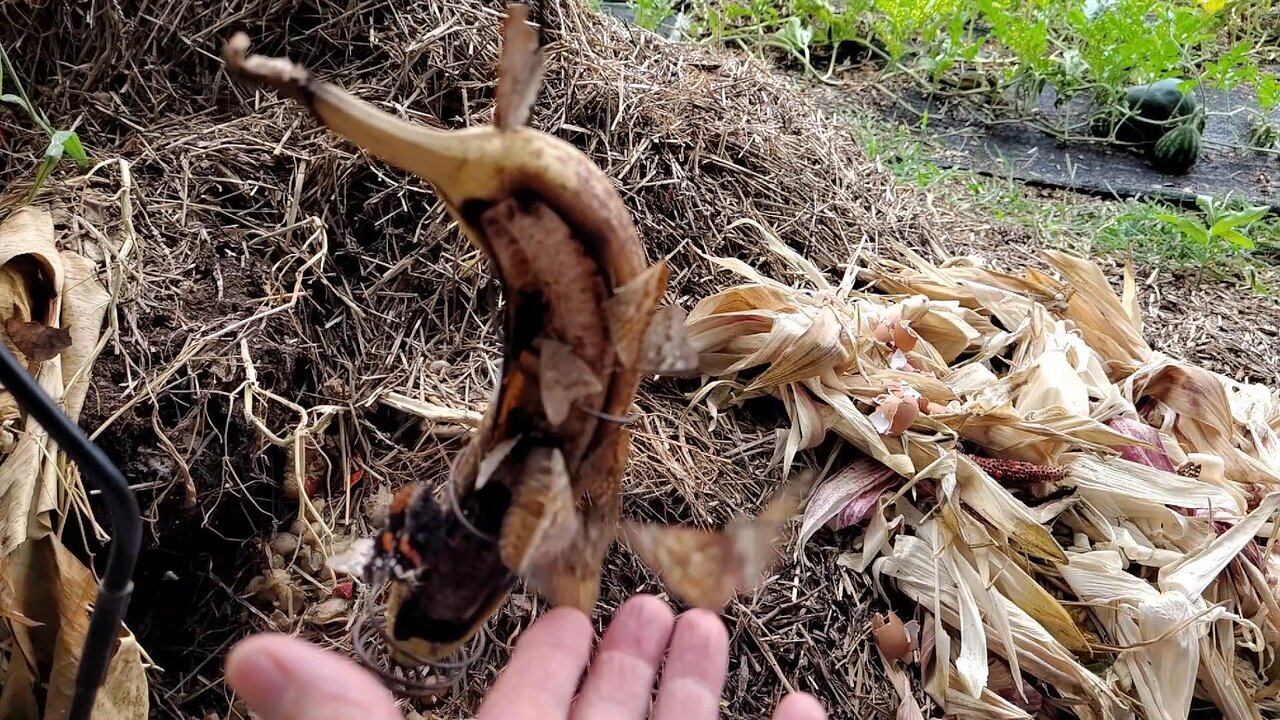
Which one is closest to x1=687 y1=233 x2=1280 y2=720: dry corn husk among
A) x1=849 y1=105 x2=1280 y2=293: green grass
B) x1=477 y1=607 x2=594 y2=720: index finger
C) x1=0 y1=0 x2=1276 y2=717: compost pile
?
x1=0 y1=0 x2=1276 y2=717: compost pile

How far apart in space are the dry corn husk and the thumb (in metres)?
0.74

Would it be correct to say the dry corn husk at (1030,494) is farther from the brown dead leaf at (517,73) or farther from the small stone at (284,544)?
the brown dead leaf at (517,73)

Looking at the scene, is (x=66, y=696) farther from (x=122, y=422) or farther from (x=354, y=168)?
(x=354, y=168)

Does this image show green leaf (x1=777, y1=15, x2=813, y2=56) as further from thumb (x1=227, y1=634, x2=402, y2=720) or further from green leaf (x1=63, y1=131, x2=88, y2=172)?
thumb (x1=227, y1=634, x2=402, y2=720)

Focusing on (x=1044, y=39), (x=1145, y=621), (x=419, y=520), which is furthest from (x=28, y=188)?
(x=1044, y=39)

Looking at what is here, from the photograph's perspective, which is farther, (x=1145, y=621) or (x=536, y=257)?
(x=1145, y=621)

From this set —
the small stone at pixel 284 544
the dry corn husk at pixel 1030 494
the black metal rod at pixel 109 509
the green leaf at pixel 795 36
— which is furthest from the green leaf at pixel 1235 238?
the black metal rod at pixel 109 509

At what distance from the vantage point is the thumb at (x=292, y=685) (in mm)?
585

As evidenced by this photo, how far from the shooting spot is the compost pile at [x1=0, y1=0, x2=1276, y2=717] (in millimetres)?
1042

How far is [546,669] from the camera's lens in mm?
731

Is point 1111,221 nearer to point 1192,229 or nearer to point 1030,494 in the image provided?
point 1192,229

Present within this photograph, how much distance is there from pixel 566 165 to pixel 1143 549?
3.70 ft

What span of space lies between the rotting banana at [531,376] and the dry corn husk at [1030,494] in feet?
1.80

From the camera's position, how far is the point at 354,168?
4.19 feet
